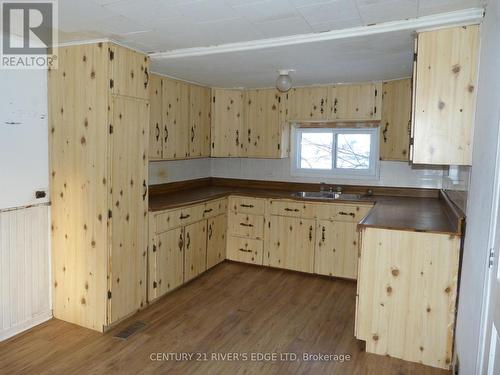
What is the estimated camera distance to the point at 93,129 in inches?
113

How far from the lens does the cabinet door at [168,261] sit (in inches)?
137

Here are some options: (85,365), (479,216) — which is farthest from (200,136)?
(479,216)

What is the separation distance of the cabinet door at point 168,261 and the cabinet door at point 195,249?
0.09 meters

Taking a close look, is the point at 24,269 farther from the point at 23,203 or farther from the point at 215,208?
the point at 215,208

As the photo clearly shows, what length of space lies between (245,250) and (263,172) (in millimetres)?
1158

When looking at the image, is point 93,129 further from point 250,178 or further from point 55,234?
point 250,178

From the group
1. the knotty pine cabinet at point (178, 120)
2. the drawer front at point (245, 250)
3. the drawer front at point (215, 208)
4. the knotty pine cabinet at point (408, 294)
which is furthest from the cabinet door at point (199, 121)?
the knotty pine cabinet at point (408, 294)

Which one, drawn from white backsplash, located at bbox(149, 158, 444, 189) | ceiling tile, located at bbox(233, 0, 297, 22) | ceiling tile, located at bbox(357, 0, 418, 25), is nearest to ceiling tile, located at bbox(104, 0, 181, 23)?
ceiling tile, located at bbox(233, 0, 297, 22)

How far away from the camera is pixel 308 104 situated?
455 cm

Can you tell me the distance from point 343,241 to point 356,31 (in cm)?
234

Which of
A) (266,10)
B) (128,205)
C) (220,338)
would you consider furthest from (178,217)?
(266,10)

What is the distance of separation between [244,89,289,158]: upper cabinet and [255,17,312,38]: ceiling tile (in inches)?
82.2

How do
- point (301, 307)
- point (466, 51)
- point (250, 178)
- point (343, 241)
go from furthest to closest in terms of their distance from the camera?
point (250, 178)
point (343, 241)
point (301, 307)
point (466, 51)

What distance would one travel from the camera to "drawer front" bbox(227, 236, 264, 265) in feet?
15.0
